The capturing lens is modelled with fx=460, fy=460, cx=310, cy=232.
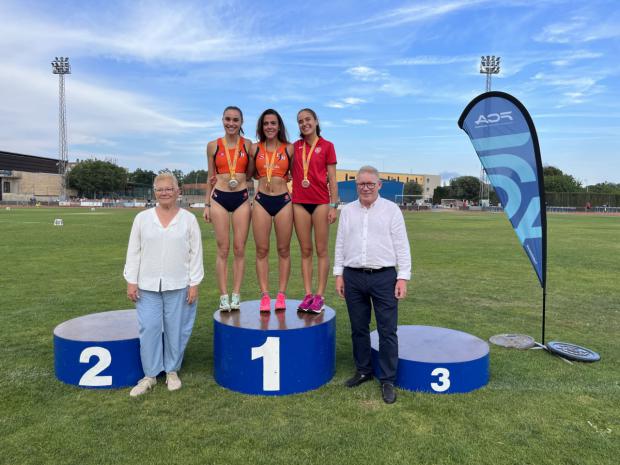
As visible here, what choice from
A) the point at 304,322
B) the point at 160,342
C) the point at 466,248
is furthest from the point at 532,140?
the point at 466,248

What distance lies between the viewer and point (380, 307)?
391 cm

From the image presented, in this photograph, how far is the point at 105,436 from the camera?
3203 mm

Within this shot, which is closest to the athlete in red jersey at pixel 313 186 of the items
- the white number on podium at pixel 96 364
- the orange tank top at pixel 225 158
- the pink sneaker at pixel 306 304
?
the pink sneaker at pixel 306 304

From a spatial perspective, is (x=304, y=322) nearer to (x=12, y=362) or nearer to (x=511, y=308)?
(x=12, y=362)

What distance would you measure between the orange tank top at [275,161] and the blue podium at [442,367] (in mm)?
1909

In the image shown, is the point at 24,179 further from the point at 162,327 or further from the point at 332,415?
the point at 332,415

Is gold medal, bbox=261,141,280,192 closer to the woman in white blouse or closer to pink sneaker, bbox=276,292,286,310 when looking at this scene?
the woman in white blouse

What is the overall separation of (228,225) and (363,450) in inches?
97.2

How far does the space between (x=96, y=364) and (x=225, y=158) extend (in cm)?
222

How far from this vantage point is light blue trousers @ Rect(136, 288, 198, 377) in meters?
3.96

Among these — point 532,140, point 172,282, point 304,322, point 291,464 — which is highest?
point 532,140

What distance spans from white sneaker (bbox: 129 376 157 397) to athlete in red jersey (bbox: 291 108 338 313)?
1538 mm

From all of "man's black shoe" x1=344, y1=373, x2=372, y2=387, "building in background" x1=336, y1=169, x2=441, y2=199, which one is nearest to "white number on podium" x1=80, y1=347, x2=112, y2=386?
"man's black shoe" x1=344, y1=373, x2=372, y2=387

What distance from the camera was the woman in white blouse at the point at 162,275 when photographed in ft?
12.8
